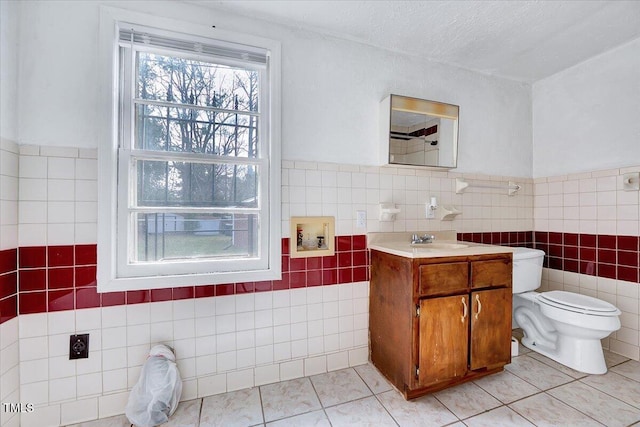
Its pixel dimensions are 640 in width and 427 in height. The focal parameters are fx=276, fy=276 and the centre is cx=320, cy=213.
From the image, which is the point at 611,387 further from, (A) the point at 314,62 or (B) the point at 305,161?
(A) the point at 314,62

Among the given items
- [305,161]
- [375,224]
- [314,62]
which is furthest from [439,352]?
[314,62]

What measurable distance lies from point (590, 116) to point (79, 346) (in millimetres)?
3717

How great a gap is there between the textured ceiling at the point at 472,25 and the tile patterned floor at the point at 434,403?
86.8 inches

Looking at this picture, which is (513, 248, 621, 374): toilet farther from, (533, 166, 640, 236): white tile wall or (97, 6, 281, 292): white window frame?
(97, 6, 281, 292): white window frame

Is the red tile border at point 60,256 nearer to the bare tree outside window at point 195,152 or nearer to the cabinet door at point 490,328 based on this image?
the bare tree outside window at point 195,152

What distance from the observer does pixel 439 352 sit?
1.54 meters

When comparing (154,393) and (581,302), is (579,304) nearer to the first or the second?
(581,302)

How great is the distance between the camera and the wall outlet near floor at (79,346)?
1389mm

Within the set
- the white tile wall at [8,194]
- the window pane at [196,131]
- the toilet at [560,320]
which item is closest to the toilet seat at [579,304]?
the toilet at [560,320]

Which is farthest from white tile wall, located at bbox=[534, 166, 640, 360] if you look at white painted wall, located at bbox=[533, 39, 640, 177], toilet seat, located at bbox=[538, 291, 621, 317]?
toilet seat, located at bbox=[538, 291, 621, 317]

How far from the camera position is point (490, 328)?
5.45 feet

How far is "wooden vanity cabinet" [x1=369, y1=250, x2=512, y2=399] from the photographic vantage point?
59.0 inches

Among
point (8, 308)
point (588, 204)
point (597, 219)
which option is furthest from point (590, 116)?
point (8, 308)

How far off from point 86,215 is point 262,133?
1.03m
